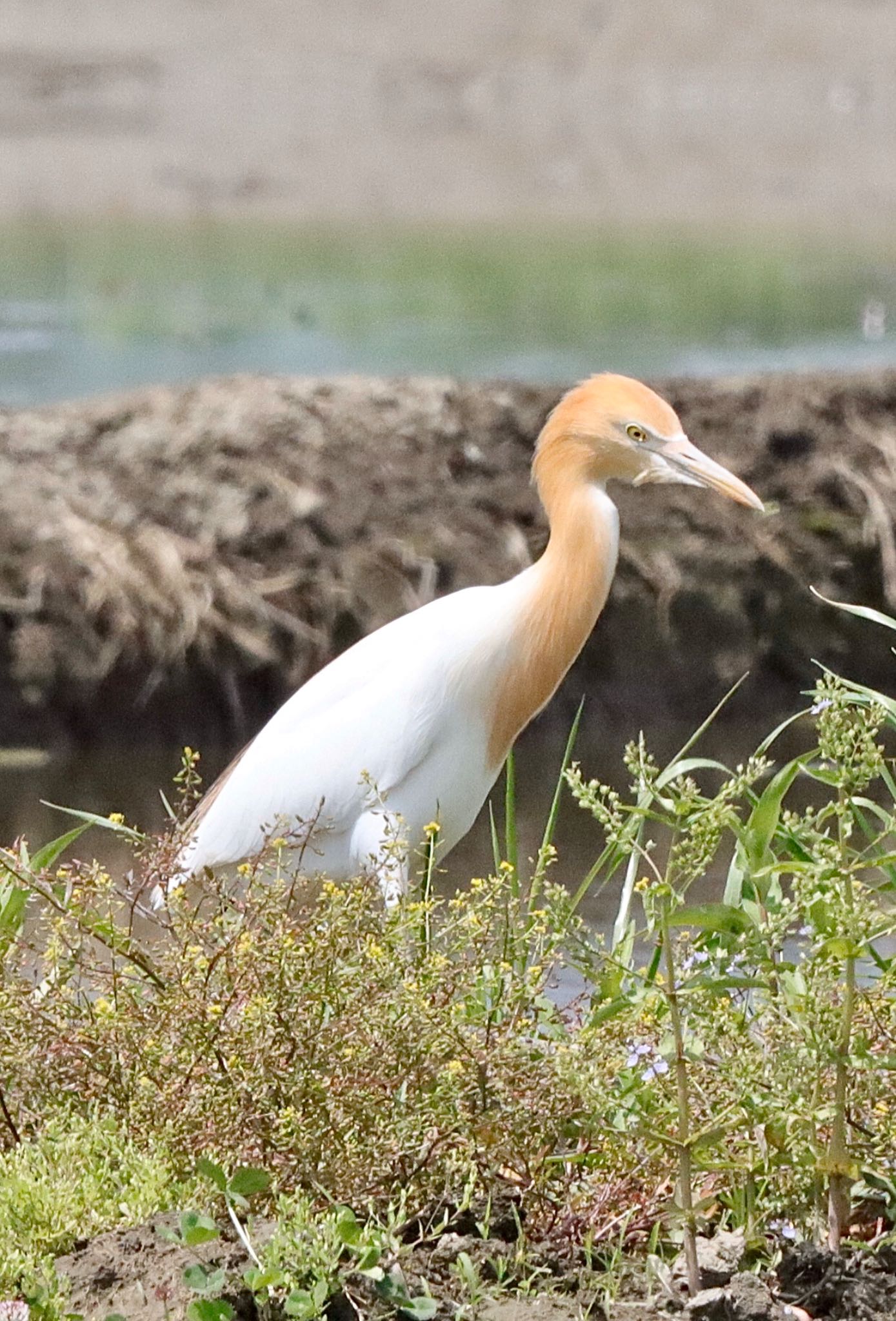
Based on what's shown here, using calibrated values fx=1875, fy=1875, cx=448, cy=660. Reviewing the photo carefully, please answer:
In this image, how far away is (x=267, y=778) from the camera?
2.74 m

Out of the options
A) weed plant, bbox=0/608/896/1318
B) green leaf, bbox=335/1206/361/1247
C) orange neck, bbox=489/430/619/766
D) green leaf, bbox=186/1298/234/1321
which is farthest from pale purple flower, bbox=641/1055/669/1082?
orange neck, bbox=489/430/619/766

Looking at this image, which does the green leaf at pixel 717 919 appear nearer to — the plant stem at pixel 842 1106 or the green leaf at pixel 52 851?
the plant stem at pixel 842 1106

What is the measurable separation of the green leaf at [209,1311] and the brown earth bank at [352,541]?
3313 mm

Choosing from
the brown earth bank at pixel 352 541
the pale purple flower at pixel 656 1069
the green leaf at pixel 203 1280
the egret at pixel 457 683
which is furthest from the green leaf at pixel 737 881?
the brown earth bank at pixel 352 541

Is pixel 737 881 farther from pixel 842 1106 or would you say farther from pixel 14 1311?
pixel 14 1311

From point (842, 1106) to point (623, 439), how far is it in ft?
5.07

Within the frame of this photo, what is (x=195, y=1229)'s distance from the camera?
54.0 inches

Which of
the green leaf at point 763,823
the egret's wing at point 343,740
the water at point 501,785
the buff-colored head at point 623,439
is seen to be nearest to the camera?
the green leaf at point 763,823

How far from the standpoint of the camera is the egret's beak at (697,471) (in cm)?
277

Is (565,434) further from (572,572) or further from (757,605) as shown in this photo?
(757,605)

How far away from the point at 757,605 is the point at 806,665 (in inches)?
8.7

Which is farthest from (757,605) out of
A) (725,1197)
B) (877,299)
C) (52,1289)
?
(877,299)

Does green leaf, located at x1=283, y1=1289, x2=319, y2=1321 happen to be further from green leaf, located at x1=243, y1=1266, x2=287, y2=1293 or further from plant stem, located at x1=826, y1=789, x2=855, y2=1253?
plant stem, located at x1=826, y1=789, x2=855, y2=1253

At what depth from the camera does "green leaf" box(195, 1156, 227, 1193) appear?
142cm
